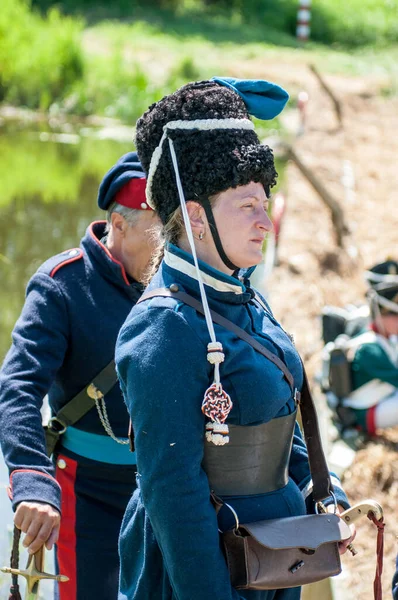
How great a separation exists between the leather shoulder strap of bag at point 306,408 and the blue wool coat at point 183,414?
2cm

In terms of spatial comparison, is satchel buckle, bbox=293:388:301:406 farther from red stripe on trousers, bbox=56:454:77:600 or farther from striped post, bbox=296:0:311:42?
striped post, bbox=296:0:311:42

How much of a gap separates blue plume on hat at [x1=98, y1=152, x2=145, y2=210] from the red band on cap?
1cm

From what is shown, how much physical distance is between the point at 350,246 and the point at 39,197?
13.1 ft

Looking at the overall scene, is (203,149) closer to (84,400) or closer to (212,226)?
(212,226)

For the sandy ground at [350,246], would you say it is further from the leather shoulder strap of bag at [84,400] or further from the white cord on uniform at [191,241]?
the white cord on uniform at [191,241]

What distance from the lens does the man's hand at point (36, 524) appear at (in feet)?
7.41

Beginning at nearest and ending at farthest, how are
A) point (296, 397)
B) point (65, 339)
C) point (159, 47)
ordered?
point (296, 397) < point (65, 339) < point (159, 47)

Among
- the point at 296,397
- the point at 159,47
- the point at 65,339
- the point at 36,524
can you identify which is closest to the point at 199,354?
the point at 296,397

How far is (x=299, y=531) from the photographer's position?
2.04 metres

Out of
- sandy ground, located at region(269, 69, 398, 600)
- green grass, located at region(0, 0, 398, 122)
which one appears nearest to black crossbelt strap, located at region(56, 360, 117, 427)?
sandy ground, located at region(269, 69, 398, 600)

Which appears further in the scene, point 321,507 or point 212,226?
point 321,507

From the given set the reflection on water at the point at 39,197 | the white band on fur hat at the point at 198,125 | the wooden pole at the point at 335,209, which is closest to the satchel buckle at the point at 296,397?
the white band on fur hat at the point at 198,125

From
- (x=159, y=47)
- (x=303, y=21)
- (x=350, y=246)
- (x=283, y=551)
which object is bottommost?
(x=350, y=246)

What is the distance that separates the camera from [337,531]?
2.11 metres
